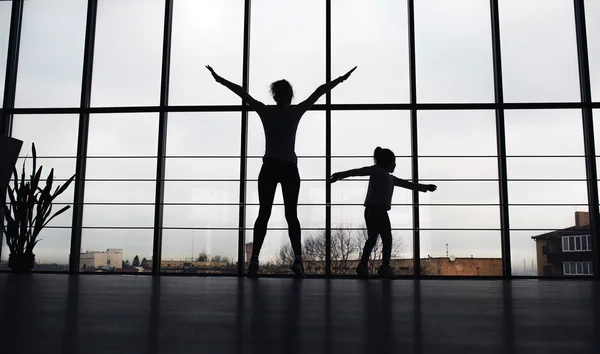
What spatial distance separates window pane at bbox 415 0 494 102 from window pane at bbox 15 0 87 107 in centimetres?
317

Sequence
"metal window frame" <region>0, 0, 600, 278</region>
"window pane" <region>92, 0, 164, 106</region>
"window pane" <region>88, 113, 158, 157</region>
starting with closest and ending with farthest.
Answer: "metal window frame" <region>0, 0, 600, 278</region> < "window pane" <region>88, 113, 158, 157</region> < "window pane" <region>92, 0, 164, 106</region>

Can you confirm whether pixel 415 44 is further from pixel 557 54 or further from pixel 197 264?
pixel 197 264

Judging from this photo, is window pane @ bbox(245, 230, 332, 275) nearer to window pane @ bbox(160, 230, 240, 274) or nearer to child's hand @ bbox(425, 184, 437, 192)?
window pane @ bbox(160, 230, 240, 274)

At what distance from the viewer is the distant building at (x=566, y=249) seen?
4445 millimetres

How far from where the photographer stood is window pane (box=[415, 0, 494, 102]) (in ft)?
15.8

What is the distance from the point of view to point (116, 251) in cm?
479

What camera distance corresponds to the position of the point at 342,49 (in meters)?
4.95

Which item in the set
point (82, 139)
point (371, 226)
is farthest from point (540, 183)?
point (82, 139)

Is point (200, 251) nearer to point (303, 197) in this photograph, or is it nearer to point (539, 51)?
point (303, 197)

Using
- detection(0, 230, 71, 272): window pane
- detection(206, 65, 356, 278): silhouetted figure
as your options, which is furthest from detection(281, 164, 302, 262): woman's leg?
detection(0, 230, 71, 272): window pane

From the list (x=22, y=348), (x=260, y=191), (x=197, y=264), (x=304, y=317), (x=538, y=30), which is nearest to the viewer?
(x=22, y=348)

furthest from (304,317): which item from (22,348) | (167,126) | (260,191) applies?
(167,126)

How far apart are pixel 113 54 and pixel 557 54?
406 cm

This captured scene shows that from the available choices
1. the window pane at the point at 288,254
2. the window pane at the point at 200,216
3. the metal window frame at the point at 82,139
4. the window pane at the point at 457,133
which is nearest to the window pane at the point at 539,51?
the window pane at the point at 457,133
